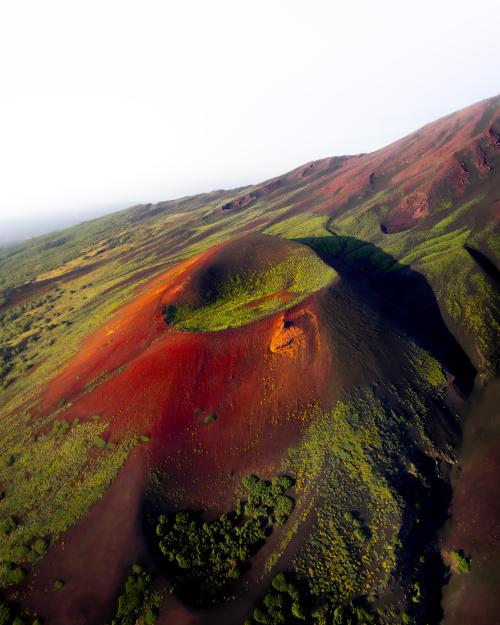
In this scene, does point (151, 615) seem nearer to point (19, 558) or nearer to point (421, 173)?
point (19, 558)

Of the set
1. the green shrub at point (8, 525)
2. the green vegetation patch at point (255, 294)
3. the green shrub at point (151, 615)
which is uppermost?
the green vegetation patch at point (255, 294)

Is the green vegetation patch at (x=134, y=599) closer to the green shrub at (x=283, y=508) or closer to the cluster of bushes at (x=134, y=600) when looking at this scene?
the cluster of bushes at (x=134, y=600)

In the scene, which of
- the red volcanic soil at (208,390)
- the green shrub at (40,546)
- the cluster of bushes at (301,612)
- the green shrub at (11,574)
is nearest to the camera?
the cluster of bushes at (301,612)

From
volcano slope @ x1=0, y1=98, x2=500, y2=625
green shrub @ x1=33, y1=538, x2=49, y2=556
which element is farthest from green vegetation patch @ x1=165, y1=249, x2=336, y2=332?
green shrub @ x1=33, y1=538, x2=49, y2=556

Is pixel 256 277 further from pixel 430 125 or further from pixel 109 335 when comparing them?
pixel 430 125

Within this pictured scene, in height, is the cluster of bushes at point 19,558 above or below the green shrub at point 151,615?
above

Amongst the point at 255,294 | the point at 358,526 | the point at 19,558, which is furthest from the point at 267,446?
the point at 255,294

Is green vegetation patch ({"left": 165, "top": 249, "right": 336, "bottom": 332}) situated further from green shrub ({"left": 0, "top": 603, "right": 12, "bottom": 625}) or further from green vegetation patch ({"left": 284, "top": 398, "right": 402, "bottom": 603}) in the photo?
green shrub ({"left": 0, "top": 603, "right": 12, "bottom": 625})

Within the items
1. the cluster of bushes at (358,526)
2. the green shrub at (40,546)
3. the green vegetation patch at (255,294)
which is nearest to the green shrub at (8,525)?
the green shrub at (40,546)

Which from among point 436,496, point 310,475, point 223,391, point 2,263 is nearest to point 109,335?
point 223,391
